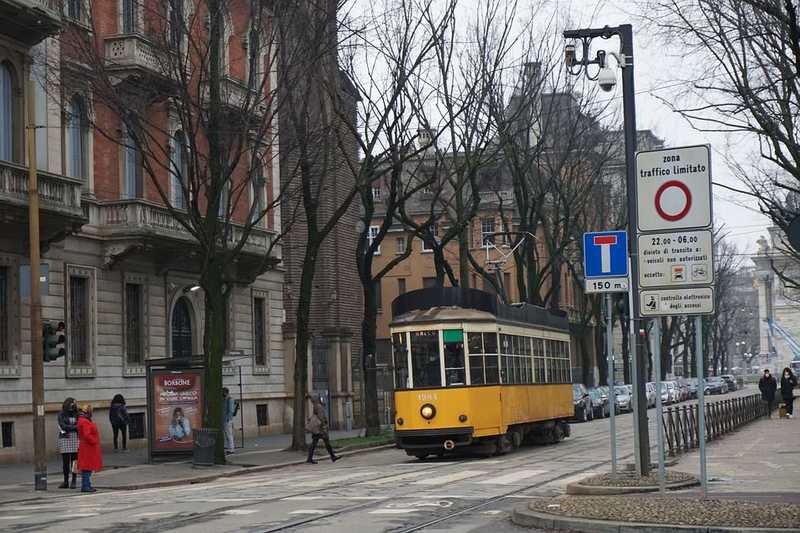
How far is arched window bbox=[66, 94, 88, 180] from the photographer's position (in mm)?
34656

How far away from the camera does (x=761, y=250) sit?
132250 mm

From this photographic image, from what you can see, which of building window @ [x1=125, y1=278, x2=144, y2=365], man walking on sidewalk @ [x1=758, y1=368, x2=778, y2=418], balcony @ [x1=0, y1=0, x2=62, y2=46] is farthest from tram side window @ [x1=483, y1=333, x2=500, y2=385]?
man walking on sidewalk @ [x1=758, y1=368, x2=778, y2=418]

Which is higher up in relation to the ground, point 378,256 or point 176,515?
point 378,256

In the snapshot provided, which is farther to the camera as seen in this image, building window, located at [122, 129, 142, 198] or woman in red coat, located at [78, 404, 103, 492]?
building window, located at [122, 129, 142, 198]

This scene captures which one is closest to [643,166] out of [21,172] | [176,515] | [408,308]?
[176,515]

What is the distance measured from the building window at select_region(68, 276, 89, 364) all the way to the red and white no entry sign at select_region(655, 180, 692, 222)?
75.8 ft

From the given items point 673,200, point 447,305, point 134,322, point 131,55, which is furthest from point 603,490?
point 134,322

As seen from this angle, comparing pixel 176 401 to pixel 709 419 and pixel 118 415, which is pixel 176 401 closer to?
pixel 118 415

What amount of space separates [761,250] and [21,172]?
111m

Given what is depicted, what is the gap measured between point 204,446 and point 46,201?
7059 millimetres

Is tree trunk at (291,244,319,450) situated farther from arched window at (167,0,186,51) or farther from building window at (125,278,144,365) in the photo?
arched window at (167,0,186,51)

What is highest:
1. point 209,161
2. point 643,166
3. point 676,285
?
point 209,161

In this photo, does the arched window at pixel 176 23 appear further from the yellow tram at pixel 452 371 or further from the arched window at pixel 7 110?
the yellow tram at pixel 452 371

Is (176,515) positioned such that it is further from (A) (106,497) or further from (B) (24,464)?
(B) (24,464)
